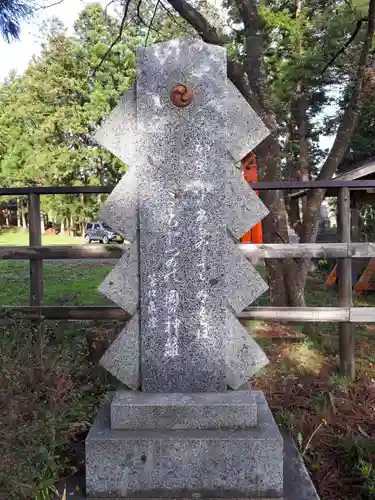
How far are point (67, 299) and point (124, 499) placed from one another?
17.9ft

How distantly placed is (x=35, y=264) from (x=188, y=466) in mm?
2369

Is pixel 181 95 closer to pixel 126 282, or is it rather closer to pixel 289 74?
pixel 126 282

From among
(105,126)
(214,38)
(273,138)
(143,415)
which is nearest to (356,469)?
(143,415)

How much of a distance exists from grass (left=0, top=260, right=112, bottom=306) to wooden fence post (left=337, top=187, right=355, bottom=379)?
4263 millimetres

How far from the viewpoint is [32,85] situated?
2969cm

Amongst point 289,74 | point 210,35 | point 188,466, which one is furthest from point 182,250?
point 289,74

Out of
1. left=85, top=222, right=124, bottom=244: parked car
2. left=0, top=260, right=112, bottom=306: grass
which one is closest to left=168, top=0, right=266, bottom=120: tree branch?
left=0, top=260, right=112, bottom=306: grass

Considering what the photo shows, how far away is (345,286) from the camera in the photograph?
13.0 ft

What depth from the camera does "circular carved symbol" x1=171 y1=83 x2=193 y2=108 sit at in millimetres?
2367

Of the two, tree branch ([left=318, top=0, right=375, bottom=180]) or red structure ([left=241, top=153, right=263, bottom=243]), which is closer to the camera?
tree branch ([left=318, top=0, right=375, bottom=180])

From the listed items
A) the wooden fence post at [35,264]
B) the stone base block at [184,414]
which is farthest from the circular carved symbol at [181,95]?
the wooden fence post at [35,264]

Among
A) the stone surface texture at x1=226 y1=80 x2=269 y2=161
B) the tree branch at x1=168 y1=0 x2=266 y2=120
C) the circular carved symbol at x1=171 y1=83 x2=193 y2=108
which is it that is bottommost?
the stone surface texture at x1=226 y1=80 x2=269 y2=161

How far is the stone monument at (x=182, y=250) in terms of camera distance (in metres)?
2.36

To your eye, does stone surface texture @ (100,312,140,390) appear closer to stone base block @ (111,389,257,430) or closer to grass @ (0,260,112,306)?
stone base block @ (111,389,257,430)
